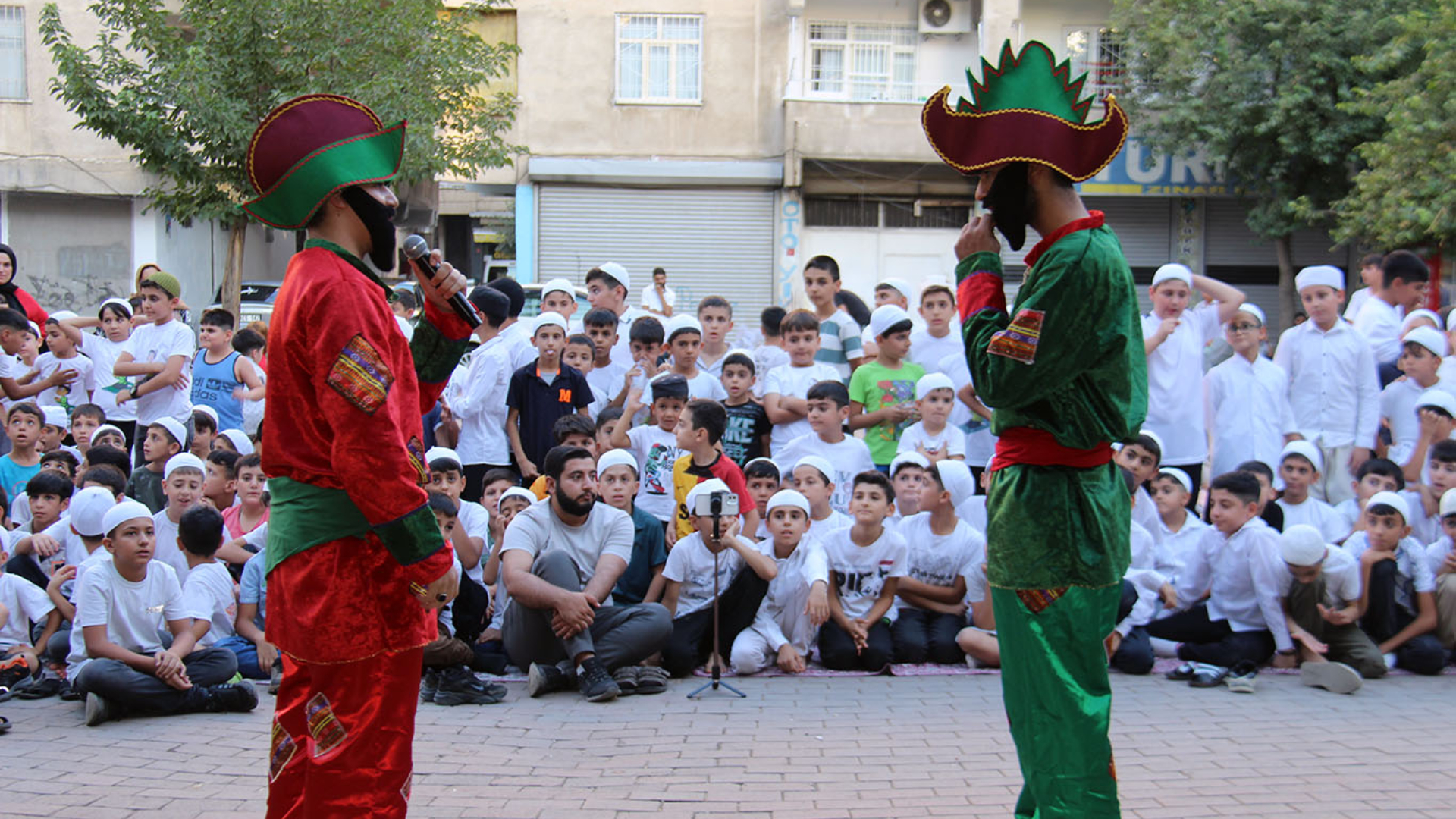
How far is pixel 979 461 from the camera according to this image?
8008 millimetres

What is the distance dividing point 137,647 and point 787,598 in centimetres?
324

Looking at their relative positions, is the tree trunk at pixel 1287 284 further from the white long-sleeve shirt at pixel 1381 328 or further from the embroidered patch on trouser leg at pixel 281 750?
the embroidered patch on trouser leg at pixel 281 750

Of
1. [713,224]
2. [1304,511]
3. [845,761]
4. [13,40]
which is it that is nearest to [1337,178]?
[713,224]

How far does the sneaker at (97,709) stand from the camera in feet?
18.2

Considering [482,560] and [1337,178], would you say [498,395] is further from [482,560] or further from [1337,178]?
[1337,178]

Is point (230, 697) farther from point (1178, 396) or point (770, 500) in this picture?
point (1178, 396)

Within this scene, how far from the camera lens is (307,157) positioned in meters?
3.20

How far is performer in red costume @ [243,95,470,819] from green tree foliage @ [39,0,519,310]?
40.9 ft

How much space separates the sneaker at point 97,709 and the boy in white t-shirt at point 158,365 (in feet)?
10.5

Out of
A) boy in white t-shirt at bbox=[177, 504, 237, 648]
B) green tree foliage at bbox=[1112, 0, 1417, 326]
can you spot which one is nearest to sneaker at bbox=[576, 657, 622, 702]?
boy in white t-shirt at bbox=[177, 504, 237, 648]

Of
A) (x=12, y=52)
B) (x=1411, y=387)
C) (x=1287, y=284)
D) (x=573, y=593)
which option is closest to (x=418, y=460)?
(x=573, y=593)

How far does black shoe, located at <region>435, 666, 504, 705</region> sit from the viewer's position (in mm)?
6055

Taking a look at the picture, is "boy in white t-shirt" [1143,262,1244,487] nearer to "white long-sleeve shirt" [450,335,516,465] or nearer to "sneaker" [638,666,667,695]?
"sneaker" [638,666,667,695]

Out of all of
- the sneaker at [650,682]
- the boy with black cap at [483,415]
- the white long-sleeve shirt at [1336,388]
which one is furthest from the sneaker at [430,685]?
the white long-sleeve shirt at [1336,388]
